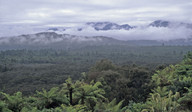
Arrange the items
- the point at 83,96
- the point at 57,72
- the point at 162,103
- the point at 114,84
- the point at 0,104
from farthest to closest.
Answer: the point at 57,72 < the point at 114,84 < the point at 83,96 < the point at 0,104 < the point at 162,103

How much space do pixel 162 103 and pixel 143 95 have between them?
14.2 metres

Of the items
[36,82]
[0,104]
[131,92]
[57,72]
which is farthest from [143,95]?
[57,72]

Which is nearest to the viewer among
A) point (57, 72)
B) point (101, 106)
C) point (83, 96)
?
point (101, 106)

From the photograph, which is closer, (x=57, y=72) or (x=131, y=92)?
(x=131, y=92)

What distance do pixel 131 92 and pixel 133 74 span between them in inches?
171

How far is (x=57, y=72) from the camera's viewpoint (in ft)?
232

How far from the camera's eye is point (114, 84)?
28.3 metres

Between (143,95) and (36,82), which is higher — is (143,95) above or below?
above

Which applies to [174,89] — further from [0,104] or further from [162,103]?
[0,104]

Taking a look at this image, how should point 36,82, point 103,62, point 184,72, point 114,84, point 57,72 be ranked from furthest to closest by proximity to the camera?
point 57,72 < point 36,82 < point 103,62 < point 114,84 < point 184,72

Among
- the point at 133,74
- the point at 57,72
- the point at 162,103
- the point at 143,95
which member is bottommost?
the point at 57,72

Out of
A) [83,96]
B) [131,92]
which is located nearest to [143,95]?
[131,92]

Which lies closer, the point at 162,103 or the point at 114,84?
the point at 162,103

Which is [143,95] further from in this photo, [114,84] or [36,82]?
[36,82]
